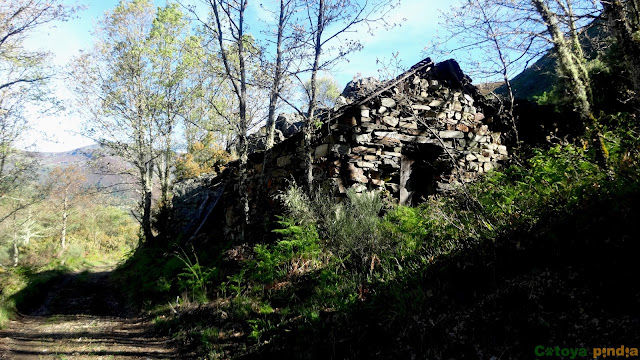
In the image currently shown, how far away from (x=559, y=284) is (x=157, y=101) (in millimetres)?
16066

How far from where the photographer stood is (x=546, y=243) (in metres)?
2.63

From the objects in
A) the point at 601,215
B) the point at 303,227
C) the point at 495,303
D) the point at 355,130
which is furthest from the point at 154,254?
the point at 601,215

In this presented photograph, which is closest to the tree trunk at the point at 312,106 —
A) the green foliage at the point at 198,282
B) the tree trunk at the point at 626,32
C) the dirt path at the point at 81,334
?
the green foliage at the point at 198,282

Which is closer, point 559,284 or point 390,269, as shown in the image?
point 559,284

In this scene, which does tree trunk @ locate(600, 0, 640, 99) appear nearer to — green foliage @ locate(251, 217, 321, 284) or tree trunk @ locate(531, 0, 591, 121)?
tree trunk @ locate(531, 0, 591, 121)

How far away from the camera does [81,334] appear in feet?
19.7

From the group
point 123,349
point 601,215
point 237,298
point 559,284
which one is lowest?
point 123,349

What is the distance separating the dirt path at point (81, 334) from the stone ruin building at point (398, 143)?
3780 millimetres

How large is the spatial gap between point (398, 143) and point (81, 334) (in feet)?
25.7

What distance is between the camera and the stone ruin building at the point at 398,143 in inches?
283

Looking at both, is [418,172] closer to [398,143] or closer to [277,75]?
[398,143]

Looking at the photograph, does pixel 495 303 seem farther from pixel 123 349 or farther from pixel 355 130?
pixel 123 349

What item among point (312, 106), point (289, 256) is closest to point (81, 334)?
point (289, 256)

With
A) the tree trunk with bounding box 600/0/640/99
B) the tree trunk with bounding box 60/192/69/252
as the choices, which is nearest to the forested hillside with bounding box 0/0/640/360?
the tree trunk with bounding box 600/0/640/99
